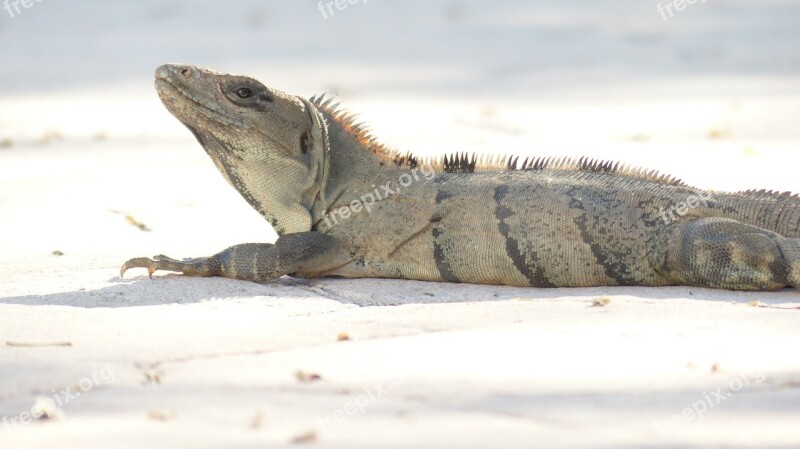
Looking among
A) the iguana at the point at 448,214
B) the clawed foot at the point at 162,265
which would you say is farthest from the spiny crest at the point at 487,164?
the clawed foot at the point at 162,265

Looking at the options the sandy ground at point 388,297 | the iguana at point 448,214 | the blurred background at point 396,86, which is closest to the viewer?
the sandy ground at point 388,297

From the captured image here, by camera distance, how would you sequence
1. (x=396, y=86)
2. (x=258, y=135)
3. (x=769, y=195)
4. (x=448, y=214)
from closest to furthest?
(x=769, y=195) < (x=448, y=214) < (x=258, y=135) < (x=396, y=86)

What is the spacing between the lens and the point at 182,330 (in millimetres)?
5953

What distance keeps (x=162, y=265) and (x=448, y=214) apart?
163cm

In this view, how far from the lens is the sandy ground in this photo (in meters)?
4.59

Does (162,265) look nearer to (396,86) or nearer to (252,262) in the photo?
(252,262)

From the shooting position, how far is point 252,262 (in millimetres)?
7219

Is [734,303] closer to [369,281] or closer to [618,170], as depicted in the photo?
[618,170]

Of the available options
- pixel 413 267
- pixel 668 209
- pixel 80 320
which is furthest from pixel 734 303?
pixel 80 320

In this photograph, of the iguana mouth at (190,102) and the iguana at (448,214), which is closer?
the iguana at (448,214)

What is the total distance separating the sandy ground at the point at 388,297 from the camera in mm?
4590

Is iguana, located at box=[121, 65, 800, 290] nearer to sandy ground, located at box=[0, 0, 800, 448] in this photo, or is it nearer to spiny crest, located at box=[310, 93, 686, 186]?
spiny crest, located at box=[310, 93, 686, 186]

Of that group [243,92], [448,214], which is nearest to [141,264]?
[243,92]

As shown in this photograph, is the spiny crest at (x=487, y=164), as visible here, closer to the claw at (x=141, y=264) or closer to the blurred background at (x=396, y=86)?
the claw at (x=141, y=264)
